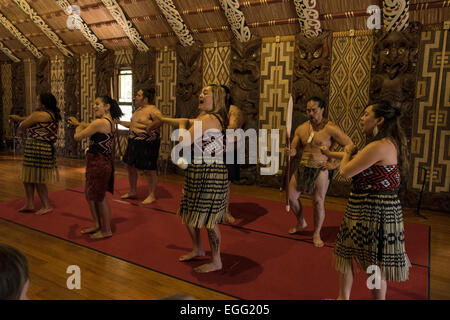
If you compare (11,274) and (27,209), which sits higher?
(11,274)

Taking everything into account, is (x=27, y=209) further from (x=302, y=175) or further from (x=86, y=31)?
(x=86, y=31)

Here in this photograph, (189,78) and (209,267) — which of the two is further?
(189,78)

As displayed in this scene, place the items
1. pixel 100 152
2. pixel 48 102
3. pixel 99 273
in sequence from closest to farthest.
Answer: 1. pixel 99 273
2. pixel 100 152
3. pixel 48 102

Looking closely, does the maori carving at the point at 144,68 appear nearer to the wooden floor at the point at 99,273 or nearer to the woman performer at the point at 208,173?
the wooden floor at the point at 99,273

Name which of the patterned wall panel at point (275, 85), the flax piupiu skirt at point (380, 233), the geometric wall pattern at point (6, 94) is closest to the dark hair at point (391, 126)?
the flax piupiu skirt at point (380, 233)

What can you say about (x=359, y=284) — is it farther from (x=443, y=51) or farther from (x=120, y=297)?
(x=443, y=51)

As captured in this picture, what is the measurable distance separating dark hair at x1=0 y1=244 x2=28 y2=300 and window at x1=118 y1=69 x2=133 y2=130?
287 inches

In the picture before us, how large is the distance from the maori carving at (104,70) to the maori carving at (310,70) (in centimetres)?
448

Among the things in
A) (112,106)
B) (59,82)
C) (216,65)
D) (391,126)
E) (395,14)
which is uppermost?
(395,14)

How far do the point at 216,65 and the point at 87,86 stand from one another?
3.90 meters

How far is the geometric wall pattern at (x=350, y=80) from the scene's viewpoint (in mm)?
Answer: 5324

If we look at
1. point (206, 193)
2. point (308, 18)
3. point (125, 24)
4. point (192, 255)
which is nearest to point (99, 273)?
point (192, 255)

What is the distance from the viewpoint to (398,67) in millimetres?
4957

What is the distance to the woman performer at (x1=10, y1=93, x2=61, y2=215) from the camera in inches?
160
